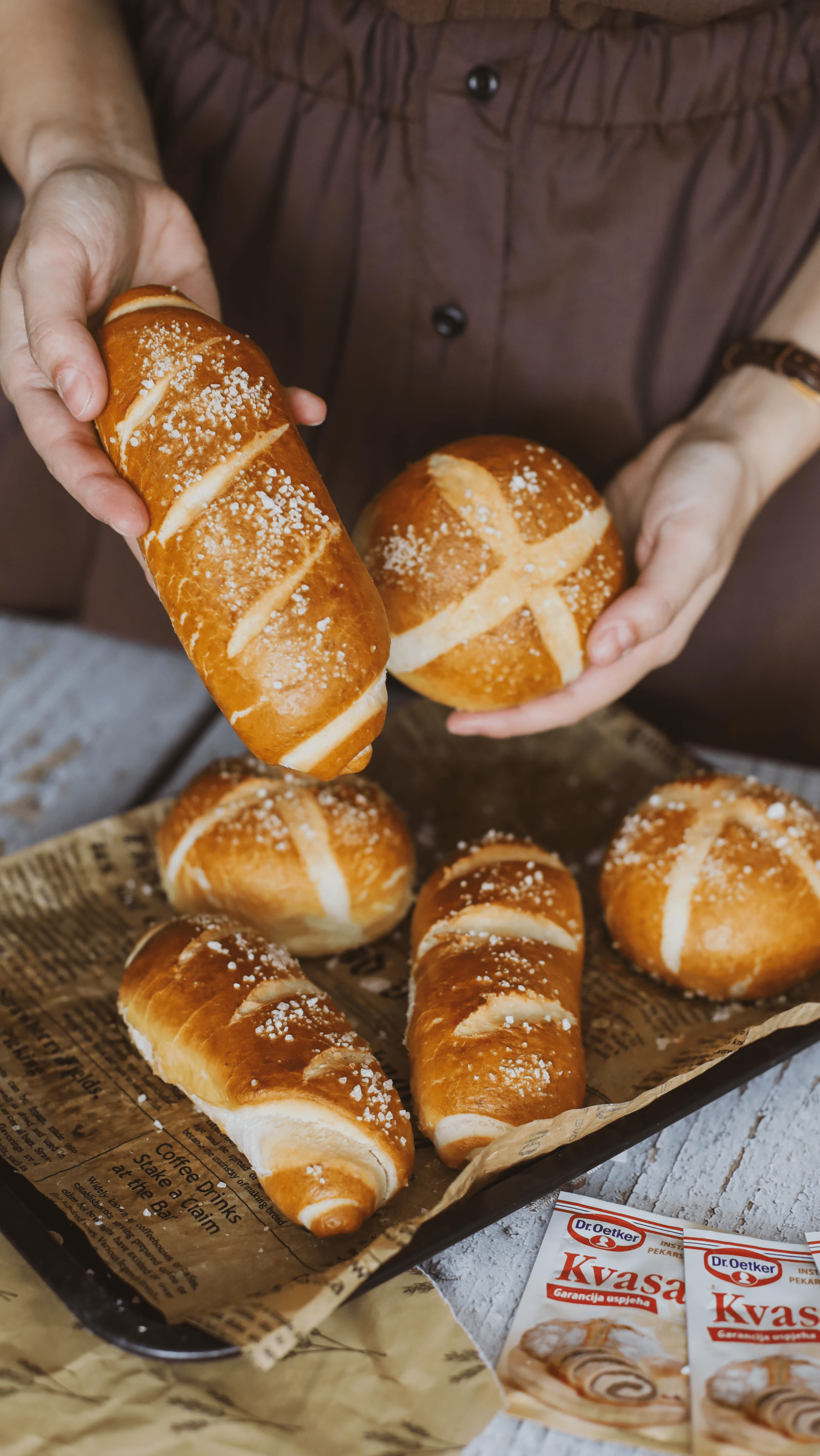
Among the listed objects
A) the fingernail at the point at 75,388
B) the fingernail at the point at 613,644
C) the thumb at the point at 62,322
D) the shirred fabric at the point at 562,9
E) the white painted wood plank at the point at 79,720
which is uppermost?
Result: the shirred fabric at the point at 562,9

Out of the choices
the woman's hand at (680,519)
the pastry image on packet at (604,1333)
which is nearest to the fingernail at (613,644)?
the woman's hand at (680,519)

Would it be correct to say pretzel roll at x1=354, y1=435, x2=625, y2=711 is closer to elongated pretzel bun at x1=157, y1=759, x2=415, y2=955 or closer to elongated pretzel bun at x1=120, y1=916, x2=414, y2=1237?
elongated pretzel bun at x1=157, y1=759, x2=415, y2=955

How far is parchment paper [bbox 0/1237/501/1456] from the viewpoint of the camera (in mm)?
1074

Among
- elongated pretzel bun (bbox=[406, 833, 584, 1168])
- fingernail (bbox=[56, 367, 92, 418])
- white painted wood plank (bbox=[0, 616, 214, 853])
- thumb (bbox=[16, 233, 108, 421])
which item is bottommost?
white painted wood plank (bbox=[0, 616, 214, 853])

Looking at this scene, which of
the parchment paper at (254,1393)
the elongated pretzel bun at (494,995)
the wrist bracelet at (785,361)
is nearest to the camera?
the parchment paper at (254,1393)

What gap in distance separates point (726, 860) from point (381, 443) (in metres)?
1.01

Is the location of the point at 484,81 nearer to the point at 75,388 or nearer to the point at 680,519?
the point at 680,519

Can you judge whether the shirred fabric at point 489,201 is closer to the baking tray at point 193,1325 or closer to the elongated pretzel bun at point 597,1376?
the baking tray at point 193,1325

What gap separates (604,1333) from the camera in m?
1.18

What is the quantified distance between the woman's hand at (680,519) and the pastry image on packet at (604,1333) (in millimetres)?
733

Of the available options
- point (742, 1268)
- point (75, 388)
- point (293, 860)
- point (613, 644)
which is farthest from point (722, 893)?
point (75, 388)

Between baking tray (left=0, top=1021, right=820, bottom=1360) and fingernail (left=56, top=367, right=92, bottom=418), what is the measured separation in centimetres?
92

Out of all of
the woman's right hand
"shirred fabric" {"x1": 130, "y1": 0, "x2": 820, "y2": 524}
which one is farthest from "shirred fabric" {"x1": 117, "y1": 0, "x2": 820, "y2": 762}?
the woman's right hand

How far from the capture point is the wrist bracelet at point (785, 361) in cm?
189
